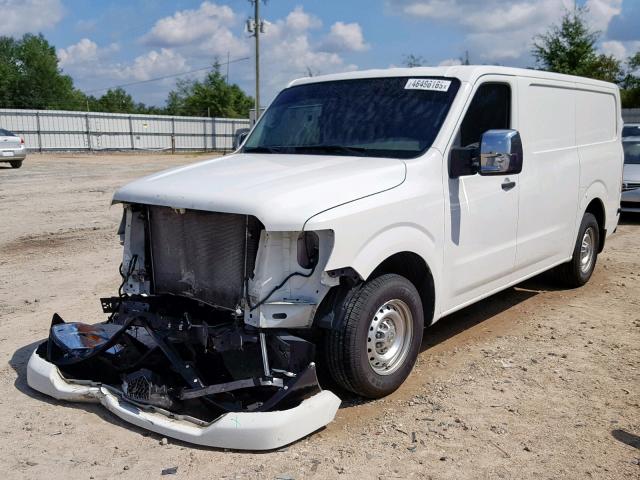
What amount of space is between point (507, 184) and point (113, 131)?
38195mm

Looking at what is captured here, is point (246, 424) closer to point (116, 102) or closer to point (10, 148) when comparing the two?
point (10, 148)

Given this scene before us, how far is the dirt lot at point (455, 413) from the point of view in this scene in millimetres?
3604

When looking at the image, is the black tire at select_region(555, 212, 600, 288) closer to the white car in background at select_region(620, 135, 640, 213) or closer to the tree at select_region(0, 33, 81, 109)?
the white car in background at select_region(620, 135, 640, 213)

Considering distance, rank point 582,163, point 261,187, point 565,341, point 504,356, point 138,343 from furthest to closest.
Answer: point 582,163 → point 565,341 → point 504,356 → point 138,343 → point 261,187

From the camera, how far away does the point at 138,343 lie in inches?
175

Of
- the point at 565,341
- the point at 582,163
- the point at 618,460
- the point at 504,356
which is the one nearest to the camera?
the point at 618,460

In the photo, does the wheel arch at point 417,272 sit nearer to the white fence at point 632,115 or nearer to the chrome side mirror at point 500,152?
the chrome side mirror at point 500,152

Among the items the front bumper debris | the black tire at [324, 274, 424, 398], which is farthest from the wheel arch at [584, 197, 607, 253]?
the front bumper debris

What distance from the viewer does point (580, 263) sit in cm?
706

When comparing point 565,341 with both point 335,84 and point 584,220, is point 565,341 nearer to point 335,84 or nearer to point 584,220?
point 584,220

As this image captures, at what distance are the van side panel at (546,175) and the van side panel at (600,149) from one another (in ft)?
0.68

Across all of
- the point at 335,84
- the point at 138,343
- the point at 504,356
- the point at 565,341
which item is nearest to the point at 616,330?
the point at 565,341

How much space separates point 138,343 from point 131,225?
2.77ft

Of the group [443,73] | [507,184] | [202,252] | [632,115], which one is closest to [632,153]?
[507,184]
